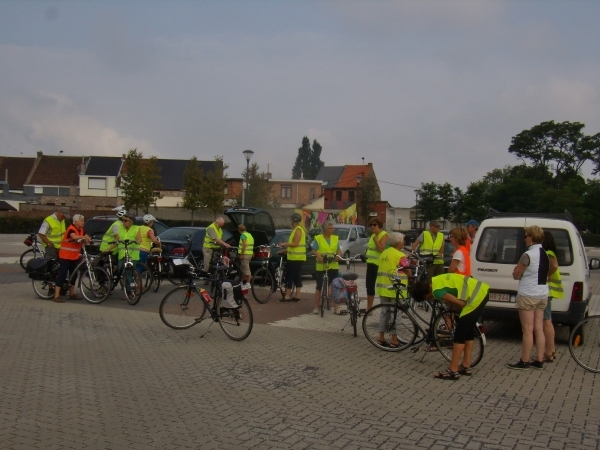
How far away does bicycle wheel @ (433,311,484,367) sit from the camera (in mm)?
8086

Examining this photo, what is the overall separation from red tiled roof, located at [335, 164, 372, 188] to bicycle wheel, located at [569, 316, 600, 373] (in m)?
81.1

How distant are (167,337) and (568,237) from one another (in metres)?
6.30

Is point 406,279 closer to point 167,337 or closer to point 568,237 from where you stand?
point 568,237

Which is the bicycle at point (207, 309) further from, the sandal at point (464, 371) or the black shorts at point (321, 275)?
the sandal at point (464, 371)

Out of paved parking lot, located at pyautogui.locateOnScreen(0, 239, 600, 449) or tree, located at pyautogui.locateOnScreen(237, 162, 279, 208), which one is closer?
paved parking lot, located at pyautogui.locateOnScreen(0, 239, 600, 449)

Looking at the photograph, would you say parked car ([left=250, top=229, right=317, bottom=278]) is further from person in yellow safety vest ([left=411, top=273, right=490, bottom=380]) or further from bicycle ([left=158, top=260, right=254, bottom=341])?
person in yellow safety vest ([left=411, top=273, right=490, bottom=380])

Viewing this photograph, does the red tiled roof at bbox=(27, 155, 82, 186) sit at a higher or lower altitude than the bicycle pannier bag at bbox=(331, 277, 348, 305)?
higher

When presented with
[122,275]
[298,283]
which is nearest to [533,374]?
[298,283]

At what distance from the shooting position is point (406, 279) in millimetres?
9164

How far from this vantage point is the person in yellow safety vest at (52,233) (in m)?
13.6

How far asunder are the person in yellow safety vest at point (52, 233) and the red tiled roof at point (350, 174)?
251 feet

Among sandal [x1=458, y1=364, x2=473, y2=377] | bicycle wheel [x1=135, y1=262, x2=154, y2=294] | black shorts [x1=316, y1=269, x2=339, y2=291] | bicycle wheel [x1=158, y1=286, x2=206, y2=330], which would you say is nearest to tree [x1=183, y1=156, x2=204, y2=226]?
bicycle wheel [x1=135, y1=262, x2=154, y2=294]

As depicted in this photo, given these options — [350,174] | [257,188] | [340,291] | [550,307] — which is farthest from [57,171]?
[550,307]

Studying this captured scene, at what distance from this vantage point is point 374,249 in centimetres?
1089
